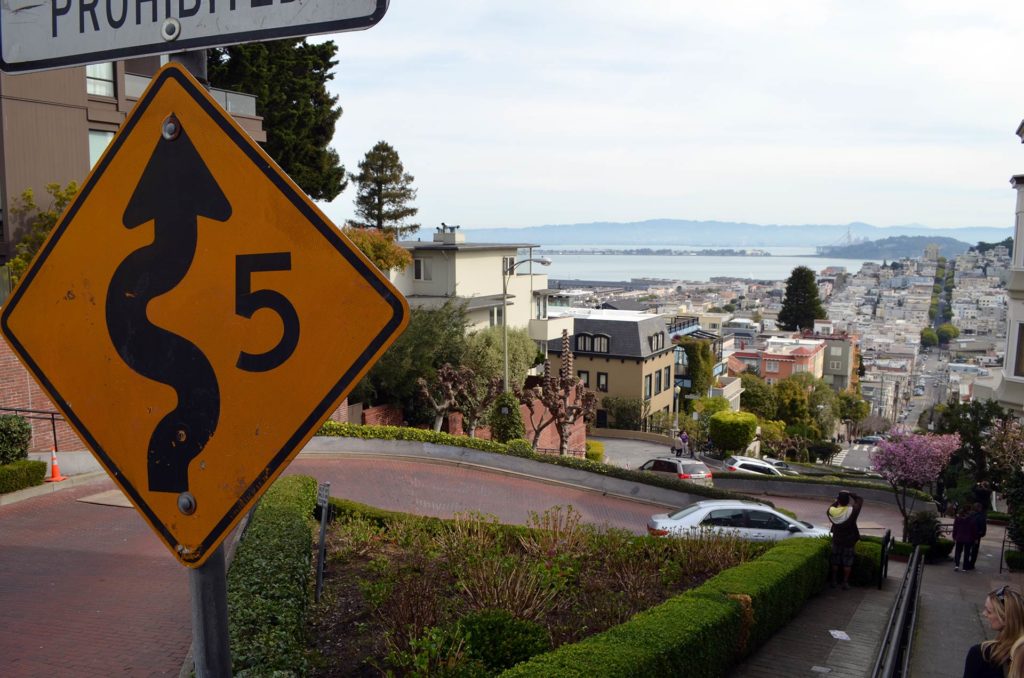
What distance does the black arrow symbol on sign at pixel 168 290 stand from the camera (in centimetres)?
212

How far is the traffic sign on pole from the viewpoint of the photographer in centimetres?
218

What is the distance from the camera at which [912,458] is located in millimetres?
24469

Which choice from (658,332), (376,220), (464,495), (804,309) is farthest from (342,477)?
(804,309)

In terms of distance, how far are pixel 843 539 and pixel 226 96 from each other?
2138 centimetres

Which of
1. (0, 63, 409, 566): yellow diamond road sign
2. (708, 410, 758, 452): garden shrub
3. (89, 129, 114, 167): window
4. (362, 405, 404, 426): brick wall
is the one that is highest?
(89, 129, 114, 167): window

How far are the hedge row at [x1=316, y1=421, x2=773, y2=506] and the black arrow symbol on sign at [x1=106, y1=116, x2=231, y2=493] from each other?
22.2 metres

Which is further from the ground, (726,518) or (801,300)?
(726,518)

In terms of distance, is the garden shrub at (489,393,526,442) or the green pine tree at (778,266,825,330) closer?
the garden shrub at (489,393,526,442)

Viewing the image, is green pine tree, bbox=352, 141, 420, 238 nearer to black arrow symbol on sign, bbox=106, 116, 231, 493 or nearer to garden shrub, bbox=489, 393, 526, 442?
garden shrub, bbox=489, 393, 526, 442

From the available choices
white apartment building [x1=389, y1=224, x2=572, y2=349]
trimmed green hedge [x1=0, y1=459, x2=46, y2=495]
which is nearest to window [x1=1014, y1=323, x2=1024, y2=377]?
trimmed green hedge [x1=0, y1=459, x2=46, y2=495]

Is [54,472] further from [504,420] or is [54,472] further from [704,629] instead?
[504,420]

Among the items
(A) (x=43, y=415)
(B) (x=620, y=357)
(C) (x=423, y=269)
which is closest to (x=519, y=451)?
(A) (x=43, y=415)

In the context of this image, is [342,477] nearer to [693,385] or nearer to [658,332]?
[658,332]

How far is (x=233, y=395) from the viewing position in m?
2.08
